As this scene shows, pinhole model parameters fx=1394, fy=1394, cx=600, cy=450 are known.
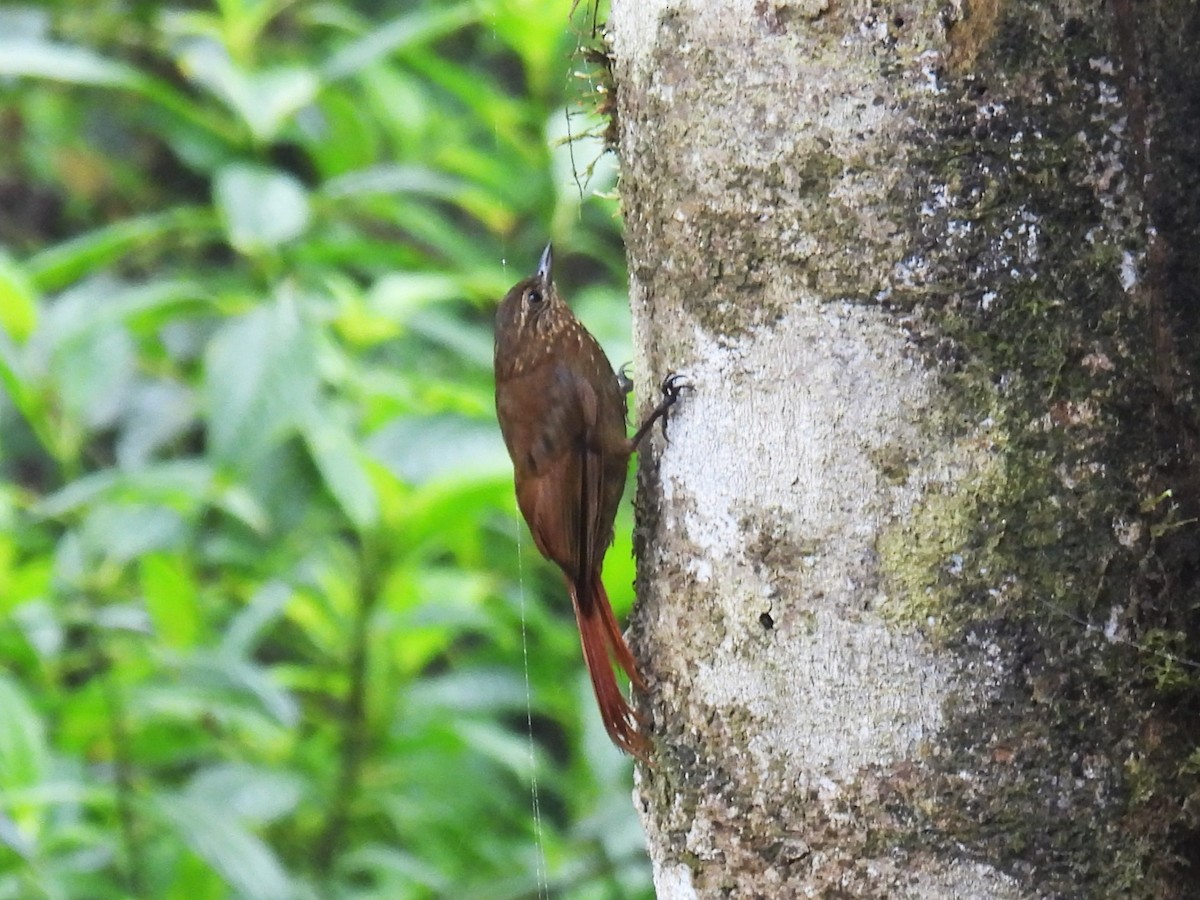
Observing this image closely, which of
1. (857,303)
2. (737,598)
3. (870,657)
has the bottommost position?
(870,657)

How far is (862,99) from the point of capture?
1229mm

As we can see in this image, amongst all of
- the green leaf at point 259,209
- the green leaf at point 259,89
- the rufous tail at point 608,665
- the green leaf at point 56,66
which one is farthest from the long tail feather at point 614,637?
the green leaf at point 56,66

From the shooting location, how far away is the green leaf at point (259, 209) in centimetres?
273

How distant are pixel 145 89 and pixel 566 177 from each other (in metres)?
0.93

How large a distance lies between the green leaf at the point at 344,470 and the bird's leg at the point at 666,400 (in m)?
1.07

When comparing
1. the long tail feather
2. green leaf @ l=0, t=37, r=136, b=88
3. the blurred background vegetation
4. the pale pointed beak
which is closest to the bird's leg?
the long tail feather

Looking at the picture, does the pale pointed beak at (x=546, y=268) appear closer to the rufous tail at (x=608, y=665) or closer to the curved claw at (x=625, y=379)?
the curved claw at (x=625, y=379)

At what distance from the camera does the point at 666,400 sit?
1462 millimetres

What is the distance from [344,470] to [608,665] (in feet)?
2.85

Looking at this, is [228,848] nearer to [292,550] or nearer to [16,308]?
[292,550]

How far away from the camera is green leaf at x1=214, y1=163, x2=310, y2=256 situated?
2.73 metres

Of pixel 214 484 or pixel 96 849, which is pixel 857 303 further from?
pixel 96 849

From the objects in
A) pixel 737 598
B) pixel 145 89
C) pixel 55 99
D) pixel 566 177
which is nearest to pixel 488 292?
pixel 566 177

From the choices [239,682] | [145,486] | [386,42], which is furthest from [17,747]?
[386,42]
